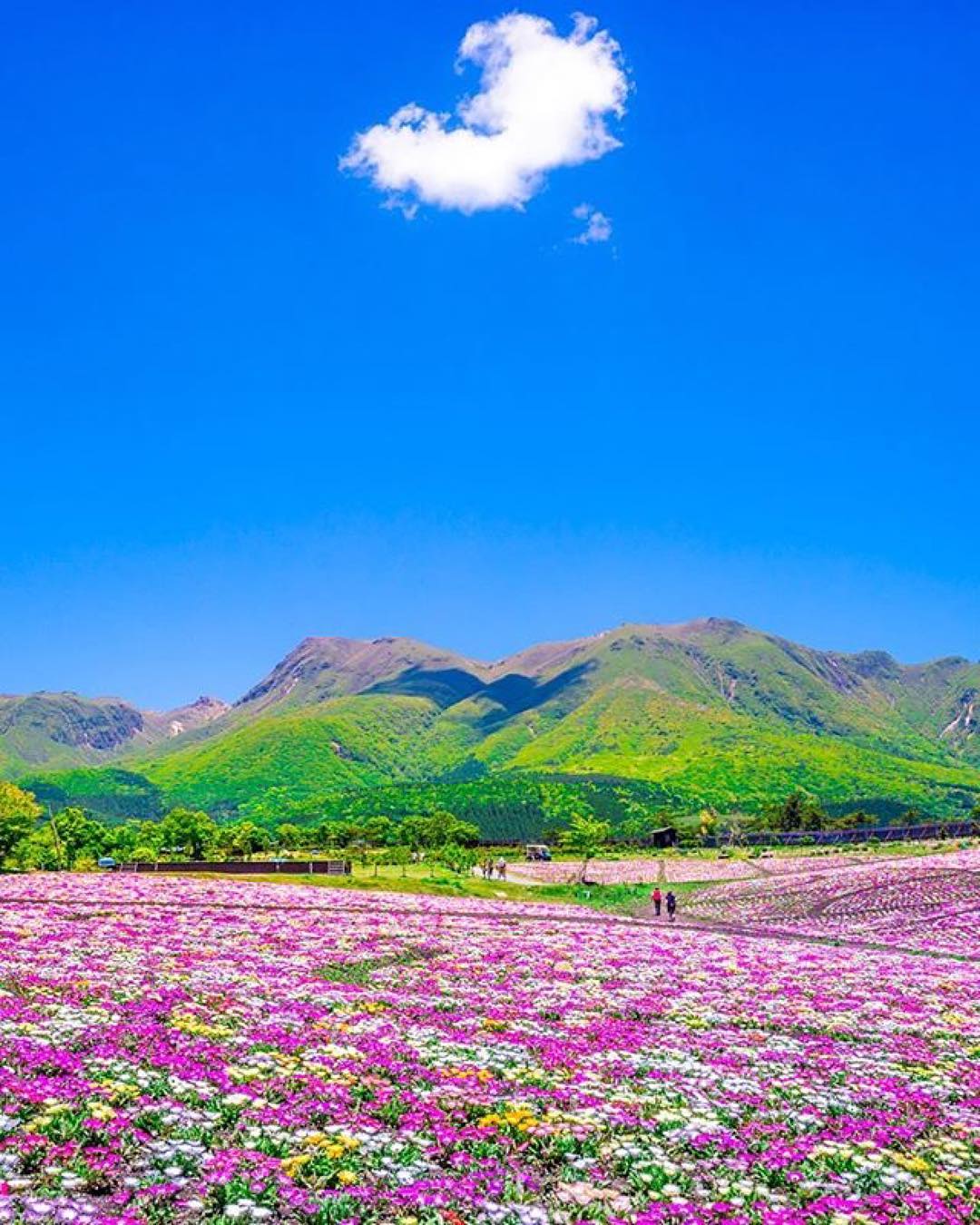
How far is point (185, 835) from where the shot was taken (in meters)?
122

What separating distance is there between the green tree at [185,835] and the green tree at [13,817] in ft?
118

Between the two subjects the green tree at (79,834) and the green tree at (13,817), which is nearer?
the green tree at (13,817)

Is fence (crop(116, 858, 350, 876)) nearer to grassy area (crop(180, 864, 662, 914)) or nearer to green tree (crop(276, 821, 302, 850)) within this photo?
grassy area (crop(180, 864, 662, 914))

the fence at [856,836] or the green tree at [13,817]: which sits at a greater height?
the green tree at [13,817]

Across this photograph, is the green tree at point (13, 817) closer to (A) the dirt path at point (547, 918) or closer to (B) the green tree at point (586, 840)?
(A) the dirt path at point (547, 918)

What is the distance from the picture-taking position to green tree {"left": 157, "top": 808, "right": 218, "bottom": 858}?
397 ft

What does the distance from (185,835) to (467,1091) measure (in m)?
118

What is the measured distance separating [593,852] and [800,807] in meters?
55.3

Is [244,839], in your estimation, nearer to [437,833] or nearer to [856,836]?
[437,833]

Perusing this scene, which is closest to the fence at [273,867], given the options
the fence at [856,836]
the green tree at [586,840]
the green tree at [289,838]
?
the green tree at [586,840]

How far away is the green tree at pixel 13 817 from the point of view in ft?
250

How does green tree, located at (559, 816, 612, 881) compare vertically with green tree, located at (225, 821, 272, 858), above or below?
below

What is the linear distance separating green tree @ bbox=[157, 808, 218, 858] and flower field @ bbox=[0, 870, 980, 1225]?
9853 centimetres

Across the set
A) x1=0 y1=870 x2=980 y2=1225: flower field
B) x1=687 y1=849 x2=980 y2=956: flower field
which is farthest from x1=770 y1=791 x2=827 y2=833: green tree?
x1=0 y1=870 x2=980 y2=1225: flower field
